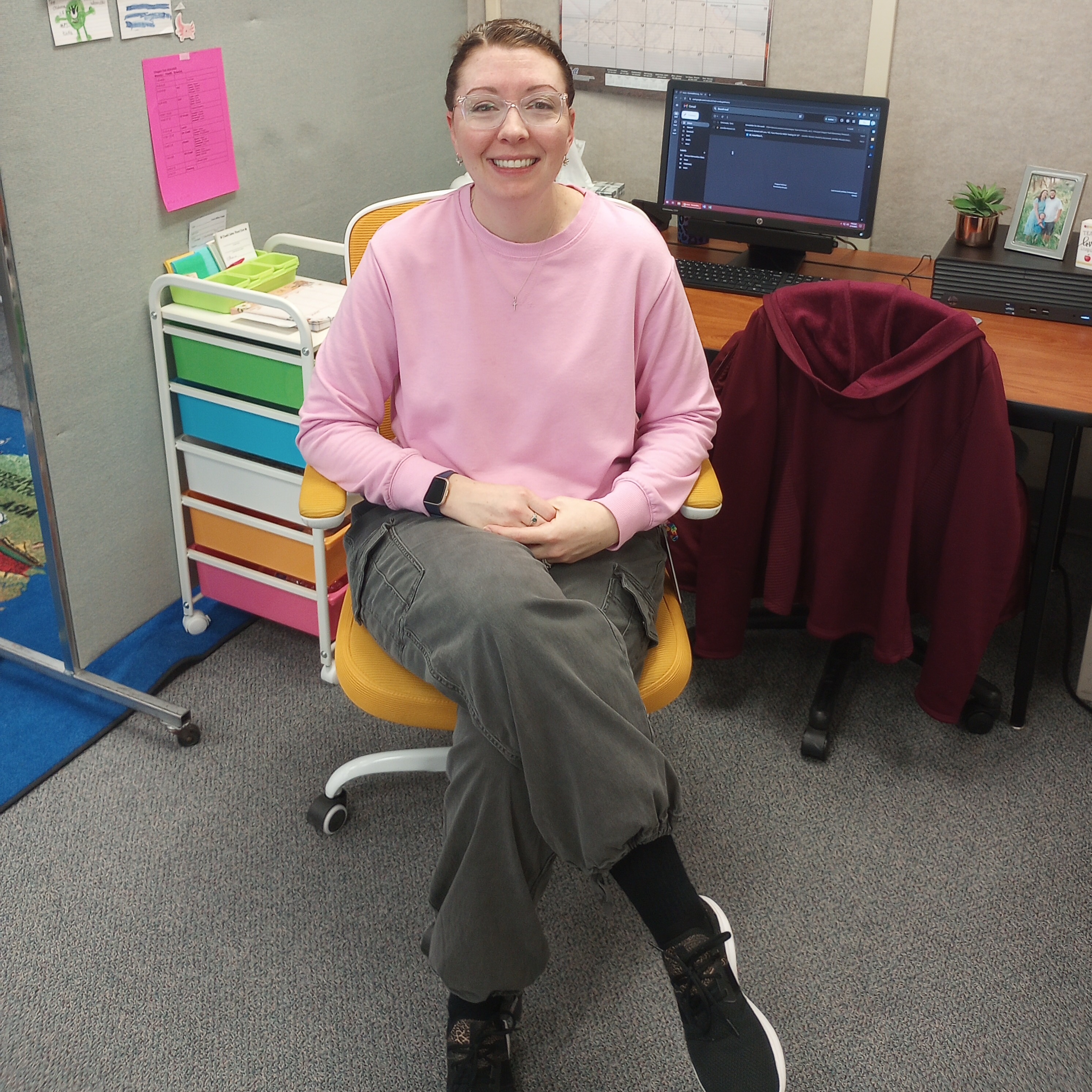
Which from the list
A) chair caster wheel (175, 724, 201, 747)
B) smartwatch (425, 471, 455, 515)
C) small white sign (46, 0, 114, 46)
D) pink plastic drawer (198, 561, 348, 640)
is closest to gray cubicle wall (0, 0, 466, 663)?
small white sign (46, 0, 114, 46)

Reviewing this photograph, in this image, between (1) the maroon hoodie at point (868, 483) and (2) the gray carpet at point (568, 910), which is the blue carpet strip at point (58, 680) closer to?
(2) the gray carpet at point (568, 910)

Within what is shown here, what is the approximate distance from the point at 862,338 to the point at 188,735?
137cm

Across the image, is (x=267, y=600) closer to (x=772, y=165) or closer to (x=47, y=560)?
(x=47, y=560)

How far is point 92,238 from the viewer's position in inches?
76.5

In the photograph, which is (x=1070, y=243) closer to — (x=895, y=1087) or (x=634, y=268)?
(x=634, y=268)

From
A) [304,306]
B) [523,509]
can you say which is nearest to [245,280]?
[304,306]

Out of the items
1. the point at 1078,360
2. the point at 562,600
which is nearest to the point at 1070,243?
the point at 1078,360

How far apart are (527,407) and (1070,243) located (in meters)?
1.44

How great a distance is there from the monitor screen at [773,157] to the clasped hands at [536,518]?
3.94 feet

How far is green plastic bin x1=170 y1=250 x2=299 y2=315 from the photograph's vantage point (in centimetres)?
207

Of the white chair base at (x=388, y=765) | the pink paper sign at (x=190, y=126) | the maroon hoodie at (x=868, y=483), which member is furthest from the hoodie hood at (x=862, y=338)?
the pink paper sign at (x=190, y=126)

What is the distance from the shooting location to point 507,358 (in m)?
1.54

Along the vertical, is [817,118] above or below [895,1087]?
above

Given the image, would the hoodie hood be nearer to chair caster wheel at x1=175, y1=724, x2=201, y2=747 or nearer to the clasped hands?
Answer: the clasped hands
